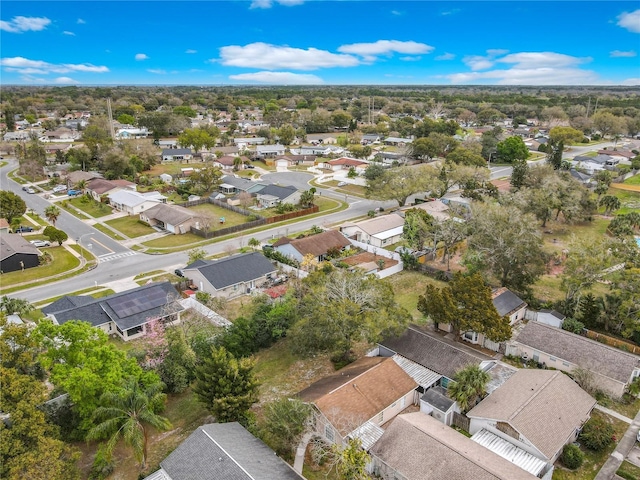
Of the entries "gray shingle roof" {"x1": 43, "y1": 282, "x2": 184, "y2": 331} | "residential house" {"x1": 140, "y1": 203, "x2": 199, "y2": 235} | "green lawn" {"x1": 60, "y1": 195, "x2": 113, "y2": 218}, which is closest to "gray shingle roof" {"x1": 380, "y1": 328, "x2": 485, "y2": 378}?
→ "gray shingle roof" {"x1": 43, "y1": 282, "x2": 184, "y2": 331}

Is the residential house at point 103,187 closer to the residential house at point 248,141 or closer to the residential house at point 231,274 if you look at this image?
the residential house at point 231,274

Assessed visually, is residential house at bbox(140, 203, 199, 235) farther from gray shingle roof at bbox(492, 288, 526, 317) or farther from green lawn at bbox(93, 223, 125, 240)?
gray shingle roof at bbox(492, 288, 526, 317)

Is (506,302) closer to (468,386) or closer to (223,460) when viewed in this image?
(468,386)

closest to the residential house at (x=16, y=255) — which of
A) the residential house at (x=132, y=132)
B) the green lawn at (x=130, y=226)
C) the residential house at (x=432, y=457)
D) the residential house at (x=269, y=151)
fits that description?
the green lawn at (x=130, y=226)

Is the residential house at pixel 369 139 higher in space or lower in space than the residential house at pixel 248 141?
higher

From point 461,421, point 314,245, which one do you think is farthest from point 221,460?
point 314,245

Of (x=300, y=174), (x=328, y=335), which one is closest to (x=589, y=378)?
Answer: (x=328, y=335)
